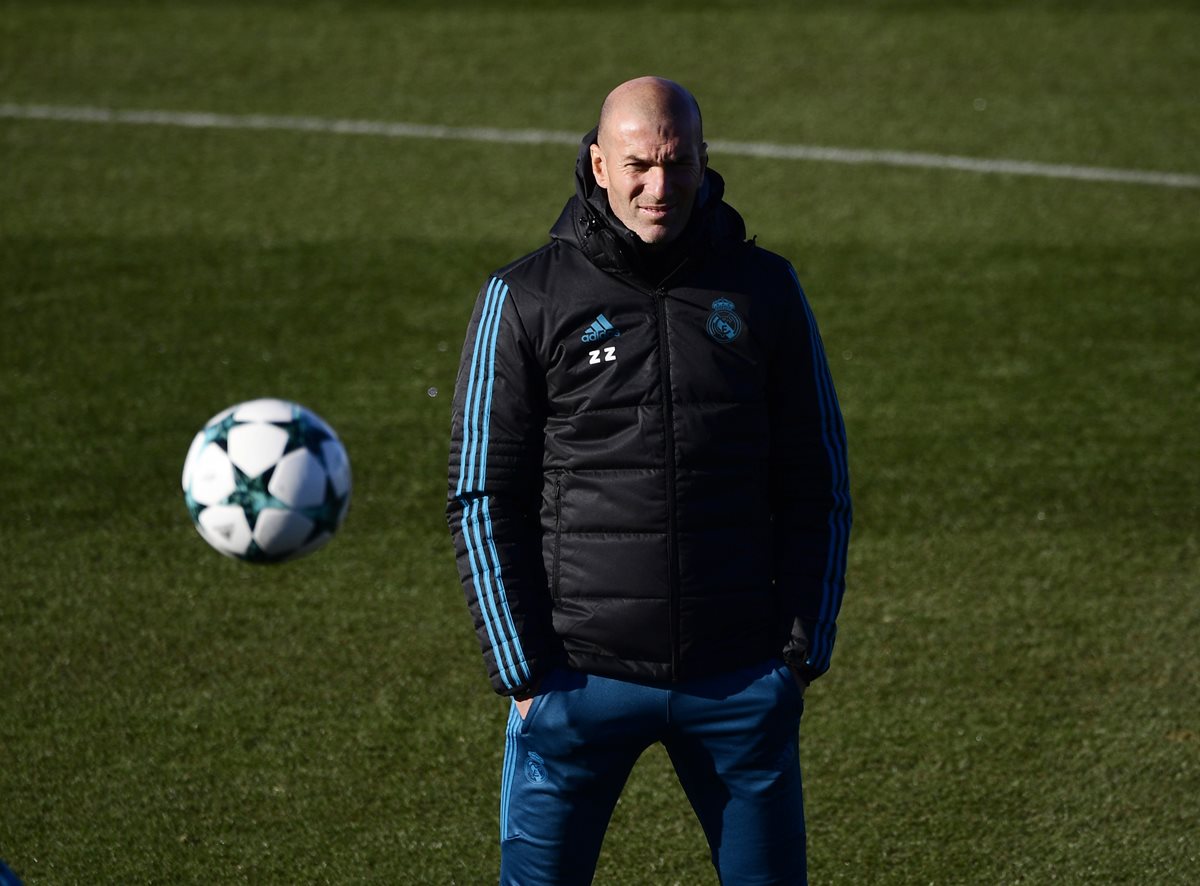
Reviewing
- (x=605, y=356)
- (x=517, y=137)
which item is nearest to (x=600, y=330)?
(x=605, y=356)

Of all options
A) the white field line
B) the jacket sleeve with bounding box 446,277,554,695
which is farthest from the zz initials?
the white field line

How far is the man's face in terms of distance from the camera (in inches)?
130

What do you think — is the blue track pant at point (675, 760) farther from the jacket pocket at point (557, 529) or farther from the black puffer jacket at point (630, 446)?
the jacket pocket at point (557, 529)

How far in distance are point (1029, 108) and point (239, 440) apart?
7.76 meters

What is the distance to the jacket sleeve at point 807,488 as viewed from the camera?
3535 mm

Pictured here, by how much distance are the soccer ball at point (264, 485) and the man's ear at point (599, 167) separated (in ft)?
5.80

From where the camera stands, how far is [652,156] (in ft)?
10.8

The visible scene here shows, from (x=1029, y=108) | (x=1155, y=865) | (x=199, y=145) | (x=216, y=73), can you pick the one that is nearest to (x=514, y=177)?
(x=199, y=145)

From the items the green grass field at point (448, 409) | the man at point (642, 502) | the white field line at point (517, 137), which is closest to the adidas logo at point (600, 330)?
the man at point (642, 502)

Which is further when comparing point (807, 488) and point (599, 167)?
point (807, 488)

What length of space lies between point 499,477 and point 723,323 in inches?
22.6

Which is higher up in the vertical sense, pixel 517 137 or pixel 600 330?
pixel 517 137

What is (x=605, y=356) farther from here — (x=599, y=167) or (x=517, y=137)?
(x=517, y=137)

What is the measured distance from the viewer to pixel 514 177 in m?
10.2
